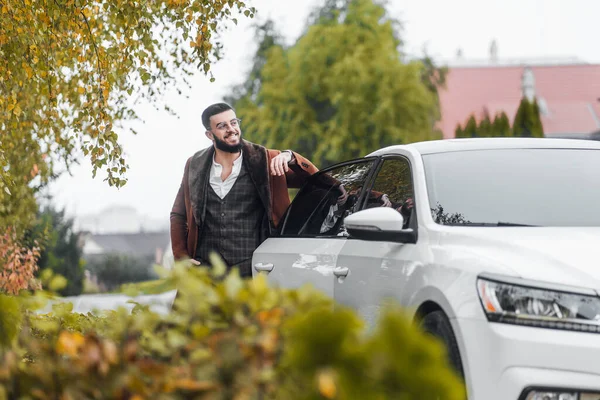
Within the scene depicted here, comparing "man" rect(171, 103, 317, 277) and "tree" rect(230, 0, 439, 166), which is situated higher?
"tree" rect(230, 0, 439, 166)

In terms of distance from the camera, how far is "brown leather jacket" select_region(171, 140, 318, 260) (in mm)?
6770

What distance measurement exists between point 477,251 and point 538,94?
2727 inches

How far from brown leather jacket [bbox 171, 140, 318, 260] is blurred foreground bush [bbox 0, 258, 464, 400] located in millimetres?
3762

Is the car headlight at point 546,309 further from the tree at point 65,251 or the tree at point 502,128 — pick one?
the tree at point 65,251

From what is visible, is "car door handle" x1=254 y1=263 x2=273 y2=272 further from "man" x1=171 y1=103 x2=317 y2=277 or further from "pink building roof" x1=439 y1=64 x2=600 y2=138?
"pink building roof" x1=439 y1=64 x2=600 y2=138

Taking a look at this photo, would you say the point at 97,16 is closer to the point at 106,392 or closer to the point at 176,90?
the point at 176,90

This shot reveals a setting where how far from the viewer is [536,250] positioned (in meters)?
4.18

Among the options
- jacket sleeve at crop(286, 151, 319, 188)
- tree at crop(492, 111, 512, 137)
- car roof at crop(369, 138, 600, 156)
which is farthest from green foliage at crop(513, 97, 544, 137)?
car roof at crop(369, 138, 600, 156)

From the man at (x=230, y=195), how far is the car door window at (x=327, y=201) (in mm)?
219

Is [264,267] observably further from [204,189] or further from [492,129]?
[492,129]

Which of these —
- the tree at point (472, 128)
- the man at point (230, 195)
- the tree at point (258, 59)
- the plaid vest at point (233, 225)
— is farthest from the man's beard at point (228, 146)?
the tree at point (258, 59)

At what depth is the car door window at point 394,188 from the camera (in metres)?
5.21

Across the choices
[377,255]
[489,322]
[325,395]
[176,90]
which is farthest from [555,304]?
[176,90]

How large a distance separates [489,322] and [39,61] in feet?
16.2
